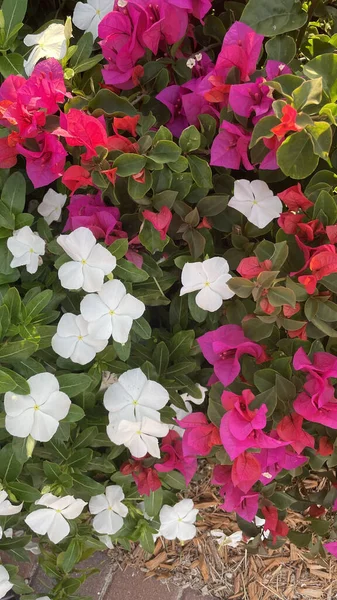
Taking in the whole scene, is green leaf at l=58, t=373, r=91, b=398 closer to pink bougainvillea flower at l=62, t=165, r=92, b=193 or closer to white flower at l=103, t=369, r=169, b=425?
white flower at l=103, t=369, r=169, b=425

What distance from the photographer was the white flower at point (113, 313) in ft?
3.30

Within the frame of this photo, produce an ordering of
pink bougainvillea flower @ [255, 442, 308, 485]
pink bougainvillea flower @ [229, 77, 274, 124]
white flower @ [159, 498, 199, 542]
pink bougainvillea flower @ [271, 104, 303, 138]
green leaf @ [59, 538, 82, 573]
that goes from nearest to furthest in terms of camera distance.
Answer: pink bougainvillea flower @ [271, 104, 303, 138] < pink bougainvillea flower @ [229, 77, 274, 124] < pink bougainvillea flower @ [255, 442, 308, 485] < green leaf @ [59, 538, 82, 573] < white flower @ [159, 498, 199, 542]

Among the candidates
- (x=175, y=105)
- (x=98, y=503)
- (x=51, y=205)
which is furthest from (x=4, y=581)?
(x=175, y=105)

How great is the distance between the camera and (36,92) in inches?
38.0

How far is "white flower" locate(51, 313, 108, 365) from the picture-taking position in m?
1.03

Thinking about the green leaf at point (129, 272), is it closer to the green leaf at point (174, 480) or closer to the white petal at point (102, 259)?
the white petal at point (102, 259)

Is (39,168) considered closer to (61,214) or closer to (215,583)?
(61,214)

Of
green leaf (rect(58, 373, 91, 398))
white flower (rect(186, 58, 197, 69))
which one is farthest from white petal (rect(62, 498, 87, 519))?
white flower (rect(186, 58, 197, 69))

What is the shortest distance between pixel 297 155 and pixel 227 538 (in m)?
1.13

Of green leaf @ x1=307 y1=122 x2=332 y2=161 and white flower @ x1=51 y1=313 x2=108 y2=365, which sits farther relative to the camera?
white flower @ x1=51 y1=313 x2=108 y2=365

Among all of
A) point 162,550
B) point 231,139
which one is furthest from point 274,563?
point 231,139

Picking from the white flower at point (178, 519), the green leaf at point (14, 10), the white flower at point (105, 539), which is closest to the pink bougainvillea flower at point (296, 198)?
the green leaf at point (14, 10)

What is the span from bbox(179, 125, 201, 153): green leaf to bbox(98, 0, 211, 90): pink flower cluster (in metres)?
0.16

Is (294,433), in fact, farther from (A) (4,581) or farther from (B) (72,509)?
(A) (4,581)
